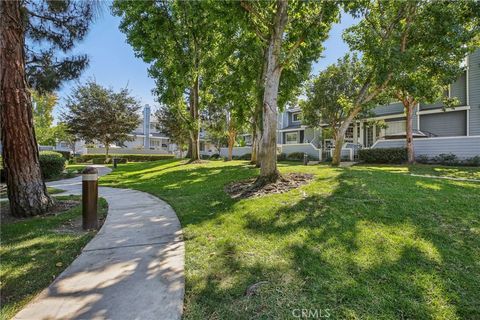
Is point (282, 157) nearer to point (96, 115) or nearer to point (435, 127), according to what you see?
point (435, 127)

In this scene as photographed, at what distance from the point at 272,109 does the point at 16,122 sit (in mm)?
5569

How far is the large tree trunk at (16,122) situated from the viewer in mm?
5344

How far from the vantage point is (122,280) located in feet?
9.80

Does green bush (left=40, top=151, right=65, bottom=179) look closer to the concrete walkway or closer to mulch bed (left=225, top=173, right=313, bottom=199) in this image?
mulch bed (left=225, top=173, right=313, bottom=199)


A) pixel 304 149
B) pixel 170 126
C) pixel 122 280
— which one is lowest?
pixel 122 280

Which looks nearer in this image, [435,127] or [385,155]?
[385,155]

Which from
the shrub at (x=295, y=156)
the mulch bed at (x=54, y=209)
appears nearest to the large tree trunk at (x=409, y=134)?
the shrub at (x=295, y=156)

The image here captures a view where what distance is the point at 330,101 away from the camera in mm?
19281

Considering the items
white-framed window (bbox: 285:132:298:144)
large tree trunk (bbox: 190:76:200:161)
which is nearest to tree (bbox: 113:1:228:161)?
large tree trunk (bbox: 190:76:200:161)

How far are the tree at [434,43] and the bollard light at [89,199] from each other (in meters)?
11.1

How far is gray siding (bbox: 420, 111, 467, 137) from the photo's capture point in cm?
1828

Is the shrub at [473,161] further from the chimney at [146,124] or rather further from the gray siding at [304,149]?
the chimney at [146,124]

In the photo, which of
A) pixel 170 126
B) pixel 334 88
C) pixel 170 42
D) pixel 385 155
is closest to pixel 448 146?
pixel 385 155

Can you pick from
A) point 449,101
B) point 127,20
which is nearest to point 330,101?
point 449,101
